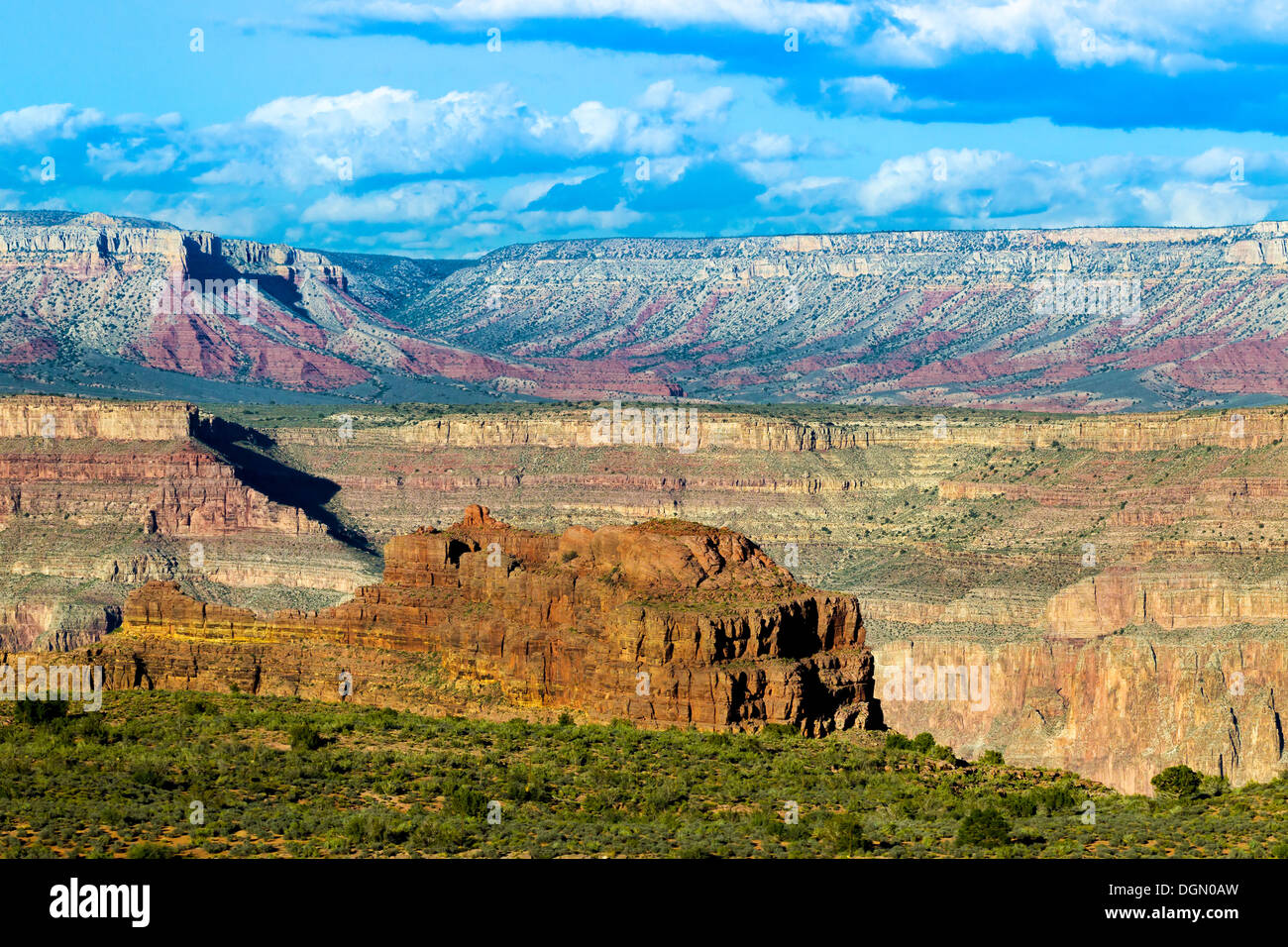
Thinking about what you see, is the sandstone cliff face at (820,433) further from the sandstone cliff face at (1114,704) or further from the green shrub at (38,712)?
the green shrub at (38,712)

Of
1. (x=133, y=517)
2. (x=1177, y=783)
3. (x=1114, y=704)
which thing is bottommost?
(x=1114, y=704)

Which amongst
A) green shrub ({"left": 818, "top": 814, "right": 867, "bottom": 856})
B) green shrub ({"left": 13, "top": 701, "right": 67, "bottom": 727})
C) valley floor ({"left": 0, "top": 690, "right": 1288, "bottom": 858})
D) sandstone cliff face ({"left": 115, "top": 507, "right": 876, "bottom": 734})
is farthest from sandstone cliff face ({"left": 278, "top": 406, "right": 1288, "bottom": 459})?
green shrub ({"left": 818, "top": 814, "right": 867, "bottom": 856})

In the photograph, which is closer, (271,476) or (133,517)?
(133,517)

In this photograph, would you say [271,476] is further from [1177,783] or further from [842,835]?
[842,835]

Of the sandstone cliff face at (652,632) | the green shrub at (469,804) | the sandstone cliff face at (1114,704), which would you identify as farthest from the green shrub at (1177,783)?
the sandstone cliff face at (1114,704)

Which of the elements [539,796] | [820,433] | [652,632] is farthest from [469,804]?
[820,433]

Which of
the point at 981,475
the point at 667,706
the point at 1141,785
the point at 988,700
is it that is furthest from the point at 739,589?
the point at 981,475

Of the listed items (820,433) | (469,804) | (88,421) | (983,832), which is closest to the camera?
(983,832)

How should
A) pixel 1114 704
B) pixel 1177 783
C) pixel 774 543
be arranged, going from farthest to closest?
pixel 774 543
pixel 1114 704
pixel 1177 783

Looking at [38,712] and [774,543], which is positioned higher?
[38,712]
